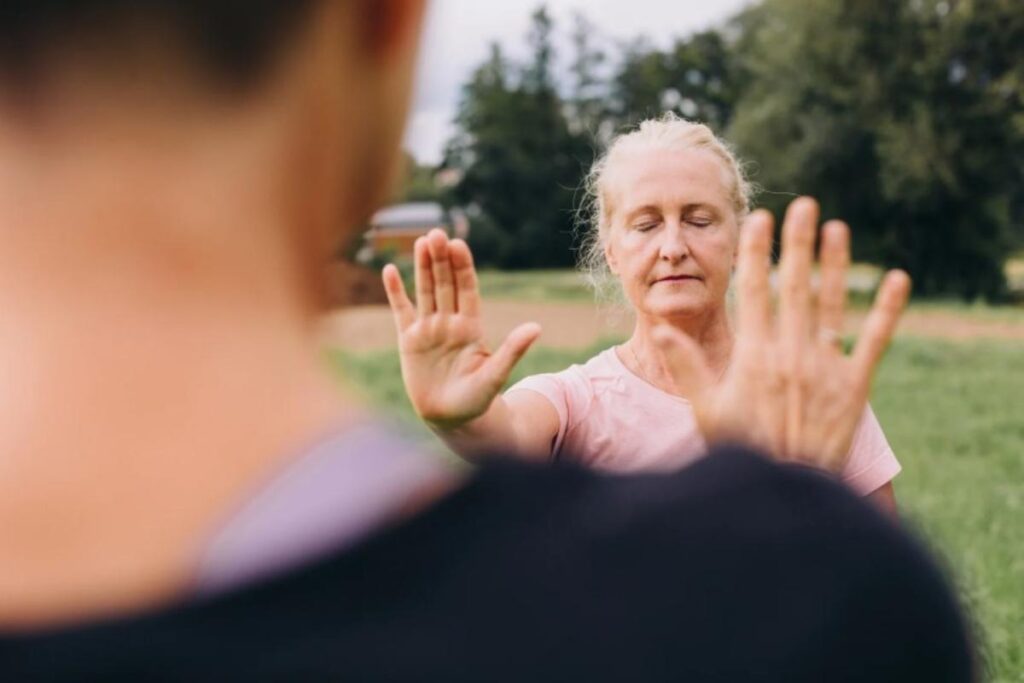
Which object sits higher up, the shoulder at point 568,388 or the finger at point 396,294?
the finger at point 396,294

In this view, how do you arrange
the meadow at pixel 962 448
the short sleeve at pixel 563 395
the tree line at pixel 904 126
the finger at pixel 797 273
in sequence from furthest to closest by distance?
the tree line at pixel 904 126 < the meadow at pixel 962 448 < the short sleeve at pixel 563 395 < the finger at pixel 797 273

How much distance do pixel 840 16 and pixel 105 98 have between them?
38.7 m

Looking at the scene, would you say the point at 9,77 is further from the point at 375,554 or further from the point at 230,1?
the point at 375,554

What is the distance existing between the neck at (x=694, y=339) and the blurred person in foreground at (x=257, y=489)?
2153mm

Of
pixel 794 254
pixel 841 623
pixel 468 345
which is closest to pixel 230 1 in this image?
pixel 841 623

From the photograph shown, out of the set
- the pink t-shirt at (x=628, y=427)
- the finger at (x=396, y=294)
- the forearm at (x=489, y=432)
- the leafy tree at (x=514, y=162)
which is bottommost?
the leafy tree at (x=514, y=162)

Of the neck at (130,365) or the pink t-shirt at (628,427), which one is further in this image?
the pink t-shirt at (628,427)

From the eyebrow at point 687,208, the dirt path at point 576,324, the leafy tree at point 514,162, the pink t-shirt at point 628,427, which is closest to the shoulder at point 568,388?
the pink t-shirt at point 628,427

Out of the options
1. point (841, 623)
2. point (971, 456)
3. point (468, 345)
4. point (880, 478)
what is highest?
point (841, 623)

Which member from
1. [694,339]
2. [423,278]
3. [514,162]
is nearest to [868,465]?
[694,339]

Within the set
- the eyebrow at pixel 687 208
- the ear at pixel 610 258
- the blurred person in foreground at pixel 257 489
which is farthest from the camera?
the ear at pixel 610 258

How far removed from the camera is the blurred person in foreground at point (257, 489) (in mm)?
645

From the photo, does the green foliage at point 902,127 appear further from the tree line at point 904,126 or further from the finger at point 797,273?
the finger at point 797,273

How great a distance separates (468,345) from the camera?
2279mm
